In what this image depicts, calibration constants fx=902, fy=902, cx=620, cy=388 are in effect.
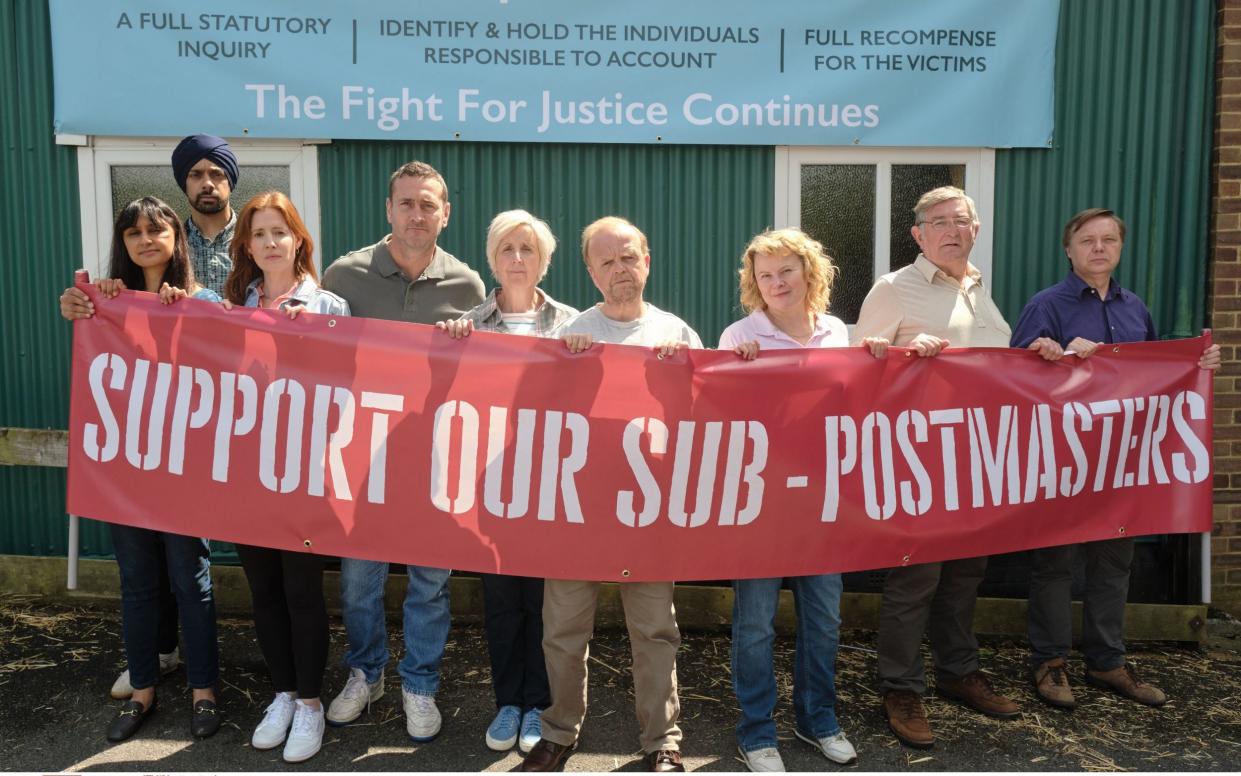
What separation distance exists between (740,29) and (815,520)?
259cm

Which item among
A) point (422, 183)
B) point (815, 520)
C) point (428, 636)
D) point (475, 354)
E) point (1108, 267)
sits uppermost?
point (422, 183)

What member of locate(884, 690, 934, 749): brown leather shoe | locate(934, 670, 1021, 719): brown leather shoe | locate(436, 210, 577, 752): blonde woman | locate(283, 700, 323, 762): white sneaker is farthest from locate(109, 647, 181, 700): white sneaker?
locate(934, 670, 1021, 719): brown leather shoe

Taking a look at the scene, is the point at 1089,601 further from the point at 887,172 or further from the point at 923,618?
the point at 887,172

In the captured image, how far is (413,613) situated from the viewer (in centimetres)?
349

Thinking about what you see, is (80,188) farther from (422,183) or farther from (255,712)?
(255,712)

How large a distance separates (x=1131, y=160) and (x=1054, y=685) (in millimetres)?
2761

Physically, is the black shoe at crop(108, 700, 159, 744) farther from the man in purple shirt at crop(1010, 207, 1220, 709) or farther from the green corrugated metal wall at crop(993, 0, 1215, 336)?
the green corrugated metal wall at crop(993, 0, 1215, 336)

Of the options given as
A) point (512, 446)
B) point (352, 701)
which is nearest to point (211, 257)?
point (512, 446)

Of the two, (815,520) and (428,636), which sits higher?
(815,520)

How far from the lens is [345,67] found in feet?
14.7

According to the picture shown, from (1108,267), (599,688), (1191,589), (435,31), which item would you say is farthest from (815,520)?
(435,31)

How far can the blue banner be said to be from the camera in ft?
14.7

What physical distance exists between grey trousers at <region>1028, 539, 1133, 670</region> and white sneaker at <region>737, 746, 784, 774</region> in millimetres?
1495

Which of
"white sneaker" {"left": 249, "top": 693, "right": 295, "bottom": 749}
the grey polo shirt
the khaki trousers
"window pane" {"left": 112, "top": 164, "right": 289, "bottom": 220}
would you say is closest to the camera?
the khaki trousers
